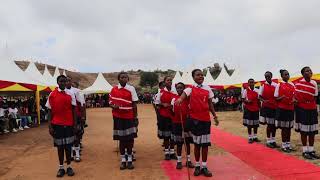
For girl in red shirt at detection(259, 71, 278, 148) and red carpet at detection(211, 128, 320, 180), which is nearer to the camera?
red carpet at detection(211, 128, 320, 180)

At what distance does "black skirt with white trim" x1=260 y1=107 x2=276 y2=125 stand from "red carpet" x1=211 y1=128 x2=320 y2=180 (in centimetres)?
63

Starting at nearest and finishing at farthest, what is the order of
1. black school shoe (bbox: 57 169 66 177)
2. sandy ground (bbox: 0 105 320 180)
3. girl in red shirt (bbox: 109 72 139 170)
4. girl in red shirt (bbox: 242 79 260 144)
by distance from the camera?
black school shoe (bbox: 57 169 66 177) < sandy ground (bbox: 0 105 320 180) < girl in red shirt (bbox: 109 72 139 170) < girl in red shirt (bbox: 242 79 260 144)

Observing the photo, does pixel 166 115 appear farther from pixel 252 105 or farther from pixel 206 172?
pixel 252 105

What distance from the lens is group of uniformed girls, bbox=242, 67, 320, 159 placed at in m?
8.48

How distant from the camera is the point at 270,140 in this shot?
33.4 feet

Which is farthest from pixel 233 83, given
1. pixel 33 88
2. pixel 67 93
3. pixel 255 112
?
pixel 67 93

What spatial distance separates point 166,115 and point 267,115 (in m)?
2.86

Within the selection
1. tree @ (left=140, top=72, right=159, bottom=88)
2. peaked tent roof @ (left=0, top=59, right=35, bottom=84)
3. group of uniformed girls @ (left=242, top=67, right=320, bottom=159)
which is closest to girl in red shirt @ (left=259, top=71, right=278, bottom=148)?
group of uniformed girls @ (left=242, top=67, right=320, bottom=159)

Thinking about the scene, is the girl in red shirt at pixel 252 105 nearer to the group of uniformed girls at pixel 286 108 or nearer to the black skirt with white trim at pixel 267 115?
the group of uniformed girls at pixel 286 108

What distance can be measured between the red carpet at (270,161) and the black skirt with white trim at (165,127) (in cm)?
161

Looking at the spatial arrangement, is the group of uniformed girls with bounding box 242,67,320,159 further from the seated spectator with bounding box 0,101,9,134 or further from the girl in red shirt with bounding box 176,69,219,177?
the seated spectator with bounding box 0,101,9,134

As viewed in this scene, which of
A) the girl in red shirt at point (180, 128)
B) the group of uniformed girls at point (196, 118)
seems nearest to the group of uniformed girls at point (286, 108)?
the group of uniformed girls at point (196, 118)

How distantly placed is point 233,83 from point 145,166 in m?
21.7

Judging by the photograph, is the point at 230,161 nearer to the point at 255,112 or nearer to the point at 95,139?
the point at 255,112
